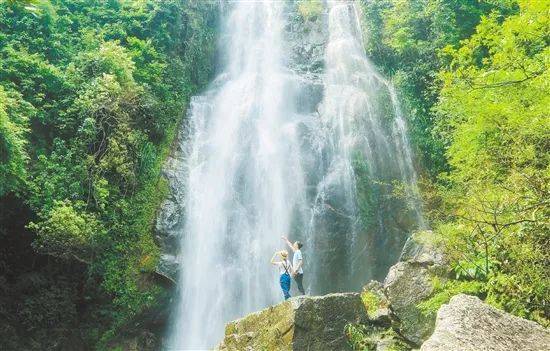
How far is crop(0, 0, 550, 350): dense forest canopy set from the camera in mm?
7332

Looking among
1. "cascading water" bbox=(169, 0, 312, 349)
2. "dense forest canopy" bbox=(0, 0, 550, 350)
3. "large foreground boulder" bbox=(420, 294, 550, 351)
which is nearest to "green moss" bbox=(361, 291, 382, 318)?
"dense forest canopy" bbox=(0, 0, 550, 350)

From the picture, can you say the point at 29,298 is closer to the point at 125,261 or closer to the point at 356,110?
the point at 125,261

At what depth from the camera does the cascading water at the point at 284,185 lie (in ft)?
43.8

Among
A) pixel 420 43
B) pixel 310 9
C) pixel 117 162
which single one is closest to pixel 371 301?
pixel 117 162

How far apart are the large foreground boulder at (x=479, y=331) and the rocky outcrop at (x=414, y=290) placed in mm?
3948

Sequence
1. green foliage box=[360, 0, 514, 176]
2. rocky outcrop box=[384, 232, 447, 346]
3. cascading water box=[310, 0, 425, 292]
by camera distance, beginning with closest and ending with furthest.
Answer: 1. rocky outcrop box=[384, 232, 447, 346]
2. cascading water box=[310, 0, 425, 292]
3. green foliage box=[360, 0, 514, 176]

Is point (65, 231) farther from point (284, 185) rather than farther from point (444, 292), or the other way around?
point (444, 292)

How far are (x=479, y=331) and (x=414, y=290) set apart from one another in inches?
199

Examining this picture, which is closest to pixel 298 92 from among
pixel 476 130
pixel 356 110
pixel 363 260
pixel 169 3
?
pixel 356 110

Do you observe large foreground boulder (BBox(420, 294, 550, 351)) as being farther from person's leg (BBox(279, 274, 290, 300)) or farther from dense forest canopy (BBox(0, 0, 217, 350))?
dense forest canopy (BBox(0, 0, 217, 350))

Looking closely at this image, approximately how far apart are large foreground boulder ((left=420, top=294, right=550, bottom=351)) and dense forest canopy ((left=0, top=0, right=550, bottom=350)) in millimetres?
1935

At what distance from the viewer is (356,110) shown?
57.4ft

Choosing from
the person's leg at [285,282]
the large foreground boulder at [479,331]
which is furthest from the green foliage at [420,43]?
the large foreground boulder at [479,331]

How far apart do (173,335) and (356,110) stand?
10.8 m
